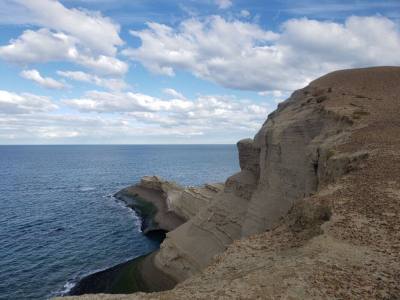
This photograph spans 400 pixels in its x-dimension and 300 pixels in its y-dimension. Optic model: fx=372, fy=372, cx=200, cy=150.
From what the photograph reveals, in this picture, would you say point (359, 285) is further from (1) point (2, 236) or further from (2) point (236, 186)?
(1) point (2, 236)

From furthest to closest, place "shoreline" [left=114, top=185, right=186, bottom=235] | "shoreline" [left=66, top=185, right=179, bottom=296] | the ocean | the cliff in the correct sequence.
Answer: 1. "shoreline" [left=114, top=185, right=186, bottom=235]
2. the ocean
3. "shoreline" [left=66, top=185, right=179, bottom=296]
4. the cliff

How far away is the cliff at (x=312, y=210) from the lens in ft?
43.3

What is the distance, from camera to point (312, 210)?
18297 mm

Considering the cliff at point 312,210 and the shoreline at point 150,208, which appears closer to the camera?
the cliff at point 312,210

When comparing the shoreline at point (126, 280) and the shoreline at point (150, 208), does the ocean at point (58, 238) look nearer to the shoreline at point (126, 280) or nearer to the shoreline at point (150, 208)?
the shoreline at point (126, 280)

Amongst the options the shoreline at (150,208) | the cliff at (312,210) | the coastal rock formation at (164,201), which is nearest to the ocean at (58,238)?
the shoreline at (150,208)

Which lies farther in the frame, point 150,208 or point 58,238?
point 150,208

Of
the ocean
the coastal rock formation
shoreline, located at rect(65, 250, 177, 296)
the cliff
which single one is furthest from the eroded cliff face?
the ocean

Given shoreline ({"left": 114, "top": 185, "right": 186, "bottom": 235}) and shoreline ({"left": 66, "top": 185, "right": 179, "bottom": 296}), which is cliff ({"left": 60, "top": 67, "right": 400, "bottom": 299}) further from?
shoreline ({"left": 114, "top": 185, "right": 186, "bottom": 235})

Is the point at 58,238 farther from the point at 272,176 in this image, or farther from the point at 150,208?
the point at 272,176

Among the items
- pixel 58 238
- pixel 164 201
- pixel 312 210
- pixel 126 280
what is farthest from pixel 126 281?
pixel 164 201

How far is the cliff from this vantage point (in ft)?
43.3

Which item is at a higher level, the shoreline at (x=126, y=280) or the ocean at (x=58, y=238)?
the ocean at (x=58, y=238)

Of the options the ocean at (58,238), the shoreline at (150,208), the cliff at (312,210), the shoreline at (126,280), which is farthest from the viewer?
the shoreline at (150,208)
